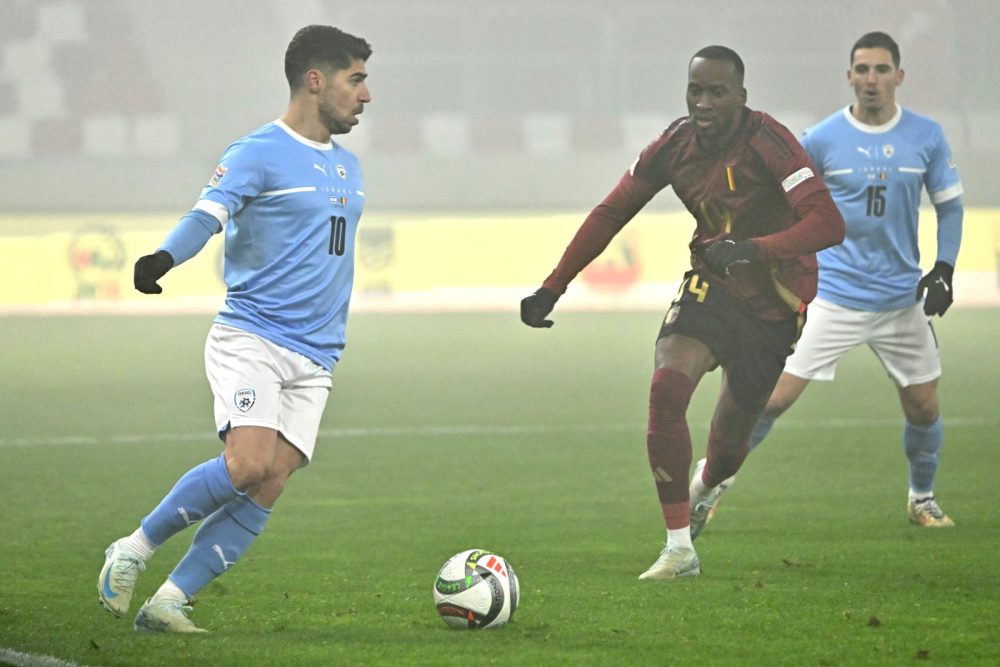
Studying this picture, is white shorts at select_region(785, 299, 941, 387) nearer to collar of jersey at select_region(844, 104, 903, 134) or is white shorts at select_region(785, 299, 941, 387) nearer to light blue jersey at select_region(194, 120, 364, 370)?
collar of jersey at select_region(844, 104, 903, 134)

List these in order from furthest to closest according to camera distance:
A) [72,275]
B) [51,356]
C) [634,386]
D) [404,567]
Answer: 1. [72,275]
2. [51,356]
3. [634,386]
4. [404,567]

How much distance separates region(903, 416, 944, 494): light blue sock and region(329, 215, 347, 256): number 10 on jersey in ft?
10.4

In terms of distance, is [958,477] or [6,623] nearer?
[6,623]

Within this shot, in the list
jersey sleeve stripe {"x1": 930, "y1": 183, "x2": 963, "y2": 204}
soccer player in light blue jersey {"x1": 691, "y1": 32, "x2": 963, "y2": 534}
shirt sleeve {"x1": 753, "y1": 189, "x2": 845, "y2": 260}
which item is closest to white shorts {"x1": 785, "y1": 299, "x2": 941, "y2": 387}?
soccer player in light blue jersey {"x1": 691, "y1": 32, "x2": 963, "y2": 534}

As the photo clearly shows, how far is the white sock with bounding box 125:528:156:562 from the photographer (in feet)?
16.6

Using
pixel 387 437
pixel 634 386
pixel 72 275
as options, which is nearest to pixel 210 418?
pixel 387 437

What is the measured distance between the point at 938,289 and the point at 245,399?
330cm

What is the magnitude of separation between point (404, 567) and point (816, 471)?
3426 mm

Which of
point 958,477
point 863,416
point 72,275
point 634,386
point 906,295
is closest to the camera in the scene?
point 906,295

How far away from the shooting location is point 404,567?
6.47 m

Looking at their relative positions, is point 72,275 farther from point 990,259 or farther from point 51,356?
point 990,259

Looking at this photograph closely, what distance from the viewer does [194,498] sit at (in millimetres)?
4992

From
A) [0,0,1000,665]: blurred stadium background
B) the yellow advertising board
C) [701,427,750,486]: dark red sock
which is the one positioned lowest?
the yellow advertising board

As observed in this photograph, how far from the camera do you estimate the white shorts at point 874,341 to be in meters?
7.39
